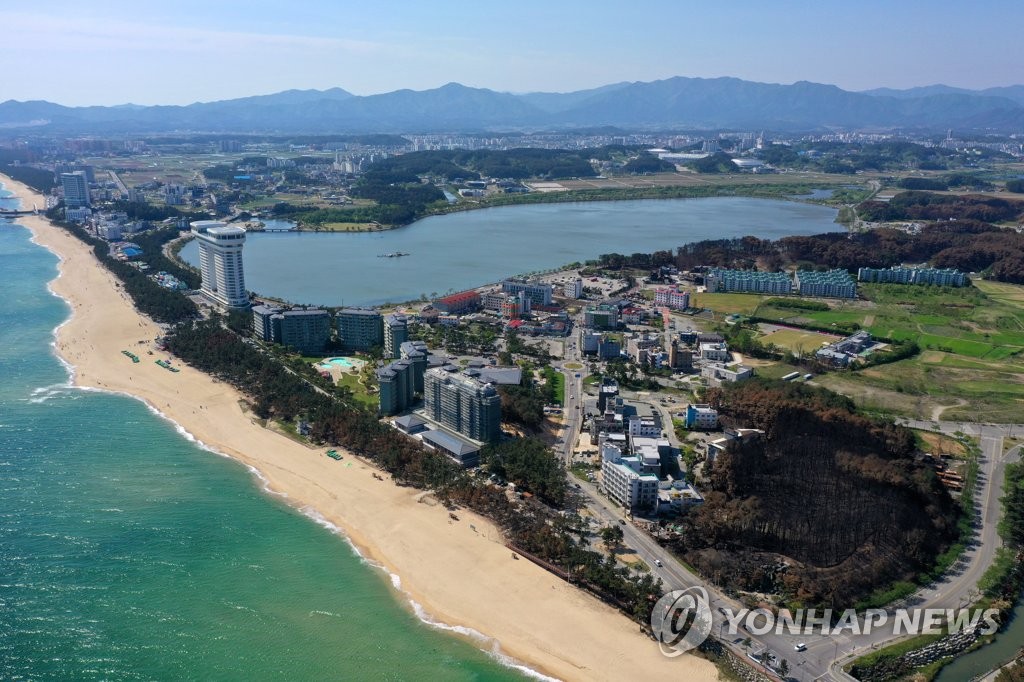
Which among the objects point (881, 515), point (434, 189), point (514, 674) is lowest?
point (514, 674)

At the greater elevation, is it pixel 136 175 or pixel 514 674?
pixel 136 175

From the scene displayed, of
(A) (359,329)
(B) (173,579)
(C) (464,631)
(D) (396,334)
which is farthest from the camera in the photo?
(A) (359,329)

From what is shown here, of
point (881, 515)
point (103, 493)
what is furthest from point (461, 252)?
point (881, 515)

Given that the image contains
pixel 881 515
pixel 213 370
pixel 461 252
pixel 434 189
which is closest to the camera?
pixel 881 515

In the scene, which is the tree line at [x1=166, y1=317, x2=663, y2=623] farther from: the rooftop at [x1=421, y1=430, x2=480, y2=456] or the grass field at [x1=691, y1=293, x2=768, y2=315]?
the grass field at [x1=691, y1=293, x2=768, y2=315]

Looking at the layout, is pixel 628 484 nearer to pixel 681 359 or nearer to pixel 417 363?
pixel 417 363

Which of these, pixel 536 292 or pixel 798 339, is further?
pixel 536 292

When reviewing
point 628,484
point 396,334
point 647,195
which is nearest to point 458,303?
point 396,334

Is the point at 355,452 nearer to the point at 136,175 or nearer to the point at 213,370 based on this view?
the point at 213,370
